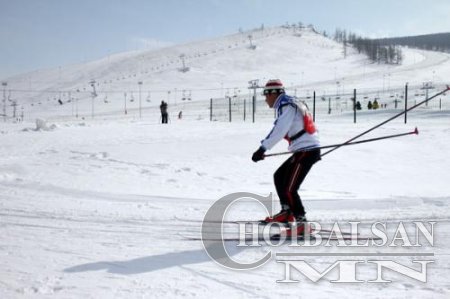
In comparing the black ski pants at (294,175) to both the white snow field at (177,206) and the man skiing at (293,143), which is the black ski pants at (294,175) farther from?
the white snow field at (177,206)

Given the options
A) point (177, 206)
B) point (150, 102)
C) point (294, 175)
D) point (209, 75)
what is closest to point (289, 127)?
point (294, 175)

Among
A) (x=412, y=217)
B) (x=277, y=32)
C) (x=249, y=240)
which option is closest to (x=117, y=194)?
(x=249, y=240)

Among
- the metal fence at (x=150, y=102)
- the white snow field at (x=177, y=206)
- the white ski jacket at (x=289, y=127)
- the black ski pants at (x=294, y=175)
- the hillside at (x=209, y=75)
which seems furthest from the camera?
the hillside at (x=209, y=75)

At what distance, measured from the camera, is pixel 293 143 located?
479cm

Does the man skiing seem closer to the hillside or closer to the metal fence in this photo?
the metal fence

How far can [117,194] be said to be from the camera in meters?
7.41

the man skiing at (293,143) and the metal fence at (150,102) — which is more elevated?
the metal fence at (150,102)

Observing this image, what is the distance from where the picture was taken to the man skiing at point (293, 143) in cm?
463

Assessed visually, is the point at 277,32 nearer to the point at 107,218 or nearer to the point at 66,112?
the point at 66,112

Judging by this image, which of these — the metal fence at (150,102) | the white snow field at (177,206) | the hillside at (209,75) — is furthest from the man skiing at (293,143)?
the hillside at (209,75)

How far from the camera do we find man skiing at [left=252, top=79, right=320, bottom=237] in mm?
4633

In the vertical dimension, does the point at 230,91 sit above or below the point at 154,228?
above

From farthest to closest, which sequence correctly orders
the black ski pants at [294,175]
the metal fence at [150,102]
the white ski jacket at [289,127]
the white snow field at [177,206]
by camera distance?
the metal fence at [150,102] < the black ski pants at [294,175] < the white ski jacket at [289,127] < the white snow field at [177,206]

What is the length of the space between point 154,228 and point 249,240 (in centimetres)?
125
